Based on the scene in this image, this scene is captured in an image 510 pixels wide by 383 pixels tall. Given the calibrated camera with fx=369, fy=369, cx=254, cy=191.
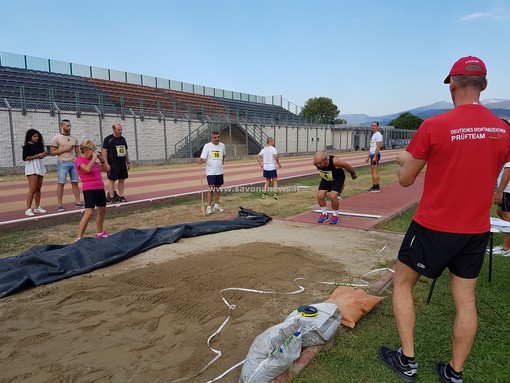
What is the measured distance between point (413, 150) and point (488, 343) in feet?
5.81

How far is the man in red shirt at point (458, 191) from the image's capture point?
7.43 ft

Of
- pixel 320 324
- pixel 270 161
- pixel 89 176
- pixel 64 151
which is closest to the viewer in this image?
pixel 320 324

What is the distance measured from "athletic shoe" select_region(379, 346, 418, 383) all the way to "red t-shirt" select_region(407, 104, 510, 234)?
957mm

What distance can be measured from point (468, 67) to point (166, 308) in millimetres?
3170

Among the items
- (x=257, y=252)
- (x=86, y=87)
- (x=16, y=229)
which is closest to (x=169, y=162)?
(x=86, y=87)

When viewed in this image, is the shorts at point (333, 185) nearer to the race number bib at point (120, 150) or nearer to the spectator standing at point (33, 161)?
the race number bib at point (120, 150)

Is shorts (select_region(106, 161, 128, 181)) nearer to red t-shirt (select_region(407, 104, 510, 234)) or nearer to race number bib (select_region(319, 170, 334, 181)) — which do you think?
race number bib (select_region(319, 170, 334, 181))

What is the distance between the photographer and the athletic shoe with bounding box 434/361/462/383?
2.40m

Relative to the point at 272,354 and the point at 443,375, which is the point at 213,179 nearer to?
the point at 272,354

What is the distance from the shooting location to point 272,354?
242 centimetres

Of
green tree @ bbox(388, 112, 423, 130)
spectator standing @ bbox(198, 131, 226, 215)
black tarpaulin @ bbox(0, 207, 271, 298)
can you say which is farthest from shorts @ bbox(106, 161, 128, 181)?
green tree @ bbox(388, 112, 423, 130)

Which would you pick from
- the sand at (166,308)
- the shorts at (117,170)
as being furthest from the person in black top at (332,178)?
the shorts at (117,170)

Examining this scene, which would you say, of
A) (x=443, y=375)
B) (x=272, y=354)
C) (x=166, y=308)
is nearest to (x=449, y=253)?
(x=443, y=375)

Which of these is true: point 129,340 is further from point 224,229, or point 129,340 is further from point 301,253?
point 224,229
